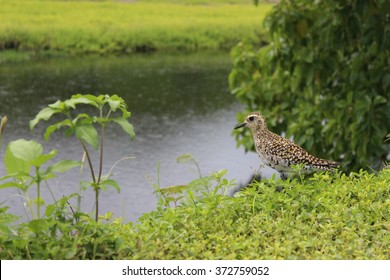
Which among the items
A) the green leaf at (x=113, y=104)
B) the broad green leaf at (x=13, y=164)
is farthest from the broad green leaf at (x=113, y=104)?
the broad green leaf at (x=13, y=164)

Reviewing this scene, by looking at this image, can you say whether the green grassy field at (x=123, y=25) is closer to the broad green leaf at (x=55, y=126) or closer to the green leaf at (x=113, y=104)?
the green leaf at (x=113, y=104)

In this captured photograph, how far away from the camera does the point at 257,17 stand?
3094 cm

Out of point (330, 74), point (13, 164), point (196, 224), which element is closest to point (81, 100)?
point (13, 164)

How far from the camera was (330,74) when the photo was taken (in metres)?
10.4

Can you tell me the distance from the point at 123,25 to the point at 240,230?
71.3ft

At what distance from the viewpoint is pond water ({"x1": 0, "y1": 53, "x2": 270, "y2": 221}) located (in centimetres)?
1092

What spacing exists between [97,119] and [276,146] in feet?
7.55

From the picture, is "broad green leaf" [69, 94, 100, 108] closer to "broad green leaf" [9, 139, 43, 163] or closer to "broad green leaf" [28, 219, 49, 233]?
"broad green leaf" [9, 139, 43, 163]

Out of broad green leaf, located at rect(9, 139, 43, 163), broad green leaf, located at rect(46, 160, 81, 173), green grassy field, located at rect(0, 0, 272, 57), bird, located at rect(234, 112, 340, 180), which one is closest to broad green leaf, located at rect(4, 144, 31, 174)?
broad green leaf, located at rect(9, 139, 43, 163)

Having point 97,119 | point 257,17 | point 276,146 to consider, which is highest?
point 97,119

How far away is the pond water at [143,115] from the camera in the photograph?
1092 cm

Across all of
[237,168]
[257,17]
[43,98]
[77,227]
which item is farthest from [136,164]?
[257,17]

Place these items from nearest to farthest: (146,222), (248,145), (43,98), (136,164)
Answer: (146,222)
(248,145)
(136,164)
(43,98)
